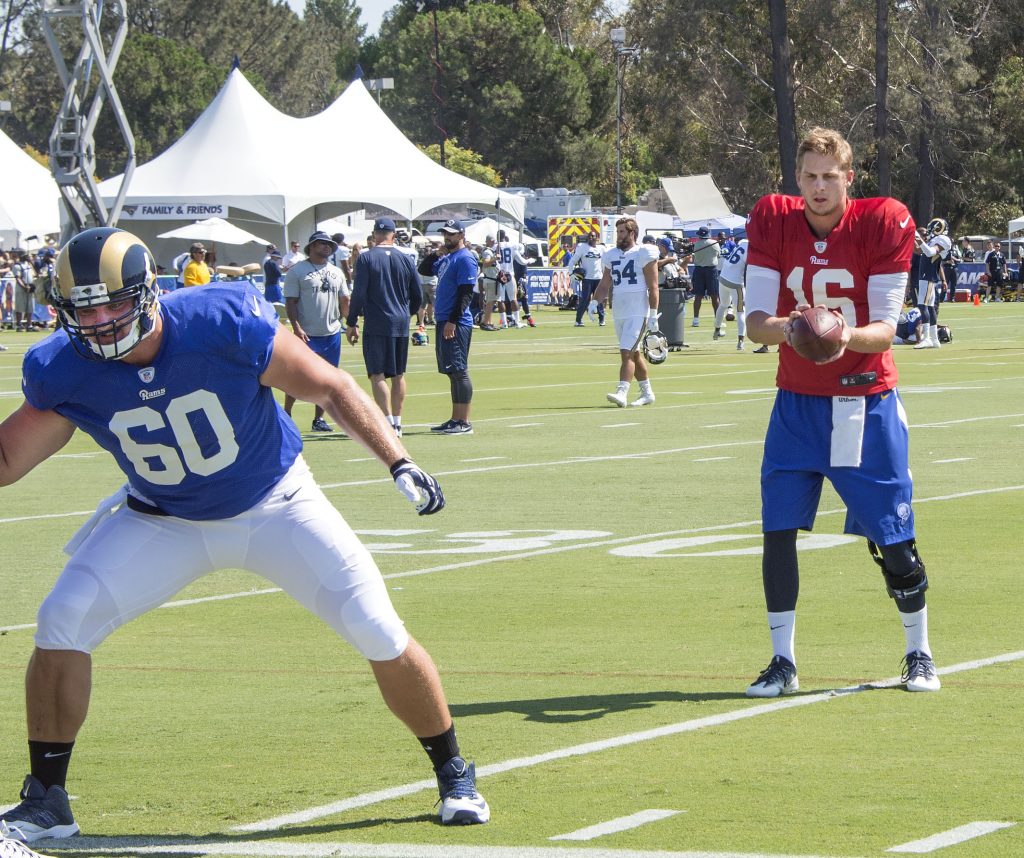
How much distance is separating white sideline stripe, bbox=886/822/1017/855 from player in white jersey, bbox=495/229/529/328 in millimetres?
35293

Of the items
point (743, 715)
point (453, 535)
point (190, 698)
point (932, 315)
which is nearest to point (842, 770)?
point (743, 715)

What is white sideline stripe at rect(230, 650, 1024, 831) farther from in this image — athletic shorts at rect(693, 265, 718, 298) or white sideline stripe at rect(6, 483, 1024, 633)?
athletic shorts at rect(693, 265, 718, 298)

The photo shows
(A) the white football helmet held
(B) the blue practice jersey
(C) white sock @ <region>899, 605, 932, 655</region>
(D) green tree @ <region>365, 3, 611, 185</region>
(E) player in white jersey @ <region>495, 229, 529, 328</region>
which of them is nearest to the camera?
(C) white sock @ <region>899, 605, 932, 655</region>

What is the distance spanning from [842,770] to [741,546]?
5.18 meters

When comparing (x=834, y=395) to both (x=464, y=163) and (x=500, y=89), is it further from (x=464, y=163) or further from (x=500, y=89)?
(x=500, y=89)

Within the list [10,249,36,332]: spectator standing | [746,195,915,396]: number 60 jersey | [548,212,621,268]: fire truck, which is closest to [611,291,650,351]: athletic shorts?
[746,195,915,396]: number 60 jersey

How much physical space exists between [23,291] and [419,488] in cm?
3753

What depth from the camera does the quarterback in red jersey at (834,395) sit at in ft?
22.6

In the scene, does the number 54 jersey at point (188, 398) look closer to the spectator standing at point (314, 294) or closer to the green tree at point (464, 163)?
the spectator standing at point (314, 294)

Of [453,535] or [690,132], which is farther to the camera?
[690,132]

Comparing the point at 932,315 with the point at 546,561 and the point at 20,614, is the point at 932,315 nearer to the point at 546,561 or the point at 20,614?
the point at 546,561

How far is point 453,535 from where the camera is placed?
11.7 meters

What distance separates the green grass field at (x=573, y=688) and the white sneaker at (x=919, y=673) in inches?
4.7

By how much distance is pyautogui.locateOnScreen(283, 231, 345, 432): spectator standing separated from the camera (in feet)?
58.6
